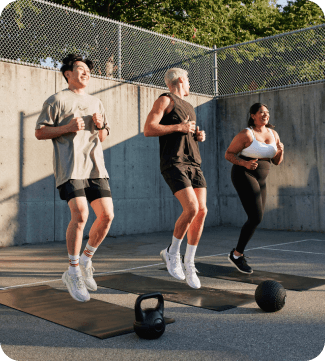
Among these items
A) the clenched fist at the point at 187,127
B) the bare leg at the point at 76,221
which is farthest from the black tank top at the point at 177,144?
the bare leg at the point at 76,221

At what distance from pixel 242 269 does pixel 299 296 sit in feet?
3.57

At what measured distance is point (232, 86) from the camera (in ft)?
35.9

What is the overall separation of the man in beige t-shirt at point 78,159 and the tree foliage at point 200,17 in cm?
1126

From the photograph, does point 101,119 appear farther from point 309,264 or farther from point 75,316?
point 309,264

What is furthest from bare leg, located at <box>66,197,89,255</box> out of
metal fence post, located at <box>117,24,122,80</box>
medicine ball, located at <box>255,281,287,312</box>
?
metal fence post, located at <box>117,24,122,80</box>

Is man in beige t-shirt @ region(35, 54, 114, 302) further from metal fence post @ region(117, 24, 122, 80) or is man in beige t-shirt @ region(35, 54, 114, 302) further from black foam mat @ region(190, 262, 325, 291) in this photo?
metal fence post @ region(117, 24, 122, 80)

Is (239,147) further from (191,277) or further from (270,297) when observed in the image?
(270,297)

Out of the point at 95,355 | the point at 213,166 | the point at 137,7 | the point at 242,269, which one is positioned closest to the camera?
the point at 95,355

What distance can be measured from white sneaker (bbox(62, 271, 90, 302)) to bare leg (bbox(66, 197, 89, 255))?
198mm

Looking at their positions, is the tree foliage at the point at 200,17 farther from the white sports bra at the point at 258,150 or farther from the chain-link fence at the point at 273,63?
the white sports bra at the point at 258,150

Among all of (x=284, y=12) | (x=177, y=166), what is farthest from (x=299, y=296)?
(x=284, y=12)

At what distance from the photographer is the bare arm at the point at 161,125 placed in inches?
159

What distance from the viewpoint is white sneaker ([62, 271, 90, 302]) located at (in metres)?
3.51

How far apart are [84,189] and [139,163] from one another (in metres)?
5.60
